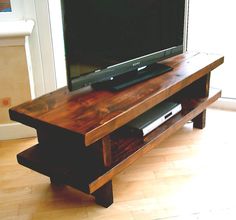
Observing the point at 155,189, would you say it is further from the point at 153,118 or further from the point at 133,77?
the point at 133,77

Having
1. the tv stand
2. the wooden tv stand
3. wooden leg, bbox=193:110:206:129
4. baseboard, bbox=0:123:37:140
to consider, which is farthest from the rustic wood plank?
baseboard, bbox=0:123:37:140

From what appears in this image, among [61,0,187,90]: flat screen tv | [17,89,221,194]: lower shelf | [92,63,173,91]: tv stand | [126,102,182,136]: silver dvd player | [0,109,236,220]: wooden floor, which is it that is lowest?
[0,109,236,220]: wooden floor

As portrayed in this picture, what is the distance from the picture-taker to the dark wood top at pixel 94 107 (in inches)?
58.7

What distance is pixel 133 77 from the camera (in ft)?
6.46

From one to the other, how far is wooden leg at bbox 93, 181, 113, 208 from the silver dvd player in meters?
0.35

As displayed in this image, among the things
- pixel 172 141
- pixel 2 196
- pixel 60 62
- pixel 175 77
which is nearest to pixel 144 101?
pixel 175 77

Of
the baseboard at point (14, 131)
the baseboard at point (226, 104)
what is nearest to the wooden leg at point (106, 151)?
the baseboard at point (14, 131)

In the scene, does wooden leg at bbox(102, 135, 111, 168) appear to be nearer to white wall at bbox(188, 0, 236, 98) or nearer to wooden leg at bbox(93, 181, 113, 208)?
wooden leg at bbox(93, 181, 113, 208)

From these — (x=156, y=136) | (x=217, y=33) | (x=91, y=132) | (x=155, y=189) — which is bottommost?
(x=155, y=189)

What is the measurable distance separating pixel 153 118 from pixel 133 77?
25 centimetres

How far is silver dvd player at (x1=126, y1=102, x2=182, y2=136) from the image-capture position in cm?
189

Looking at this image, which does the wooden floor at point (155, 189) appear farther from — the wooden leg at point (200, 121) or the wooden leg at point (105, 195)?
the wooden leg at point (200, 121)

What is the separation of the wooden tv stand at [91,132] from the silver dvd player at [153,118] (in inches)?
1.4

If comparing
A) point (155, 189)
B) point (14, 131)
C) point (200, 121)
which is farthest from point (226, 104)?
point (14, 131)
